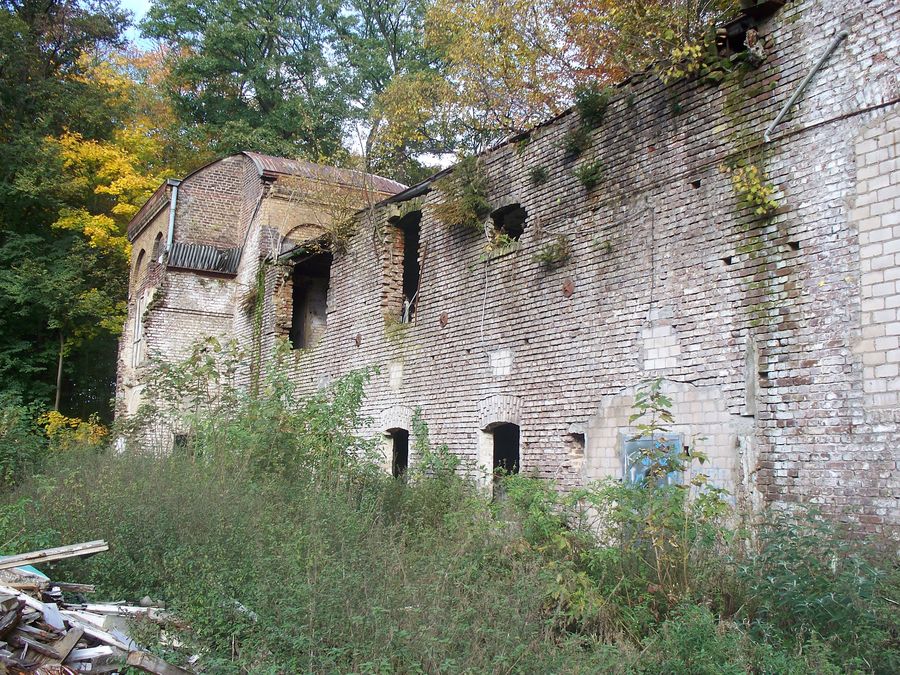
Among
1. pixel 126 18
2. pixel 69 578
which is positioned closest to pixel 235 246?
pixel 126 18

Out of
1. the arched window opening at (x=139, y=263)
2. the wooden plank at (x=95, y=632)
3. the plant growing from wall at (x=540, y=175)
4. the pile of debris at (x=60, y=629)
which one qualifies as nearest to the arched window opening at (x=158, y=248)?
the arched window opening at (x=139, y=263)

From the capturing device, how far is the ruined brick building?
707 centimetres

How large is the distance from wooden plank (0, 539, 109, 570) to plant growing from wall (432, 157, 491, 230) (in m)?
7.13

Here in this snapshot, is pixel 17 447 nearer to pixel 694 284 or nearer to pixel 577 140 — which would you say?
pixel 577 140

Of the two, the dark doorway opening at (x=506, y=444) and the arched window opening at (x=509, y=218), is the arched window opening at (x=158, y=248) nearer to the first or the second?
A: the dark doorway opening at (x=506, y=444)

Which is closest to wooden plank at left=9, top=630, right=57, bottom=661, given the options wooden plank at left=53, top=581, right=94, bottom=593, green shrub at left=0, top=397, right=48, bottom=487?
wooden plank at left=53, top=581, right=94, bottom=593

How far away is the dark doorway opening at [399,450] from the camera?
13.9m

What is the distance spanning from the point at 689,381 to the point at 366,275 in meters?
7.84

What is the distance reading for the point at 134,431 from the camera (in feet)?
45.4

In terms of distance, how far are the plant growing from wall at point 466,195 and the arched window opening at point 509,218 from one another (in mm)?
184

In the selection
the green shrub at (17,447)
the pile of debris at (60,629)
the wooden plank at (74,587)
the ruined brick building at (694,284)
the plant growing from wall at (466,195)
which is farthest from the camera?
the plant growing from wall at (466,195)

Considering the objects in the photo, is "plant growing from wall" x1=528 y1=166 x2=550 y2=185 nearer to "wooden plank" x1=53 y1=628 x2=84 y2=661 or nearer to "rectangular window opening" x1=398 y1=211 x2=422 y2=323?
"rectangular window opening" x1=398 y1=211 x2=422 y2=323

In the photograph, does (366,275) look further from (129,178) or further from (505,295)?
(129,178)

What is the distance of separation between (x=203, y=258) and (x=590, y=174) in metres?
14.7
